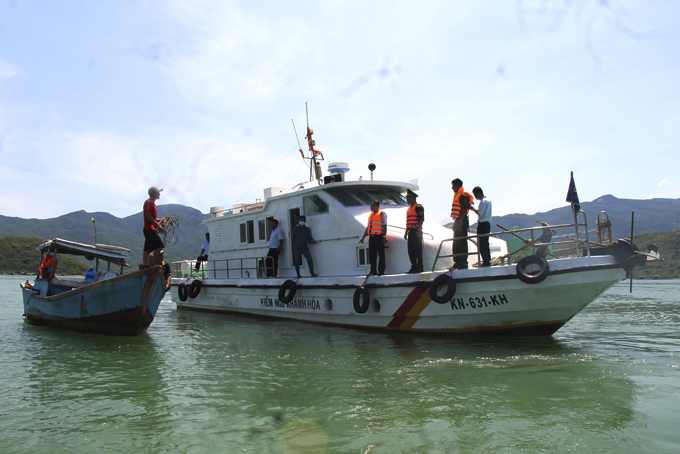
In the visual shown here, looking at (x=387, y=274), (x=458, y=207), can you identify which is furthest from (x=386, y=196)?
(x=458, y=207)

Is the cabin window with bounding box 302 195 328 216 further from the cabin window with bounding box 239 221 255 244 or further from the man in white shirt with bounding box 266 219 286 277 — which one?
the cabin window with bounding box 239 221 255 244

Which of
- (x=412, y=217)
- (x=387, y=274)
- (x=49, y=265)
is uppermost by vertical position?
(x=412, y=217)

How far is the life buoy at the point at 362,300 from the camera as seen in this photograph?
29.5 feet

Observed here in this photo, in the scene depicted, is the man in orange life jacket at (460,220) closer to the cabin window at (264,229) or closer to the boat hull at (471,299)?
the boat hull at (471,299)

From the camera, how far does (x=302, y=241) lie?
1071 centimetres

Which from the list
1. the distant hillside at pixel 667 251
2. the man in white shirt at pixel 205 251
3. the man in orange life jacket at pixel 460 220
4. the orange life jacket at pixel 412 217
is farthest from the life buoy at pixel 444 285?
the distant hillside at pixel 667 251

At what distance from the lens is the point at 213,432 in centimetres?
392

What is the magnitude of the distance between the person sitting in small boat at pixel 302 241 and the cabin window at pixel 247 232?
8.69ft

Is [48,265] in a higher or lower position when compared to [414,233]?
lower

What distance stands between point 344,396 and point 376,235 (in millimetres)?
4547

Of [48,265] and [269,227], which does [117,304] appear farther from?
[269,227]

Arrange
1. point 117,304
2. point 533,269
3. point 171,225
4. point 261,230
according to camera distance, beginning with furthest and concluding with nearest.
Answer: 1. point 171,225
2. point 261,230
3. point 117,304
4. point 533,269

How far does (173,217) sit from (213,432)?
11261mm

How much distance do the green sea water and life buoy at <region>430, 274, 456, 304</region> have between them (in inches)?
28.4
